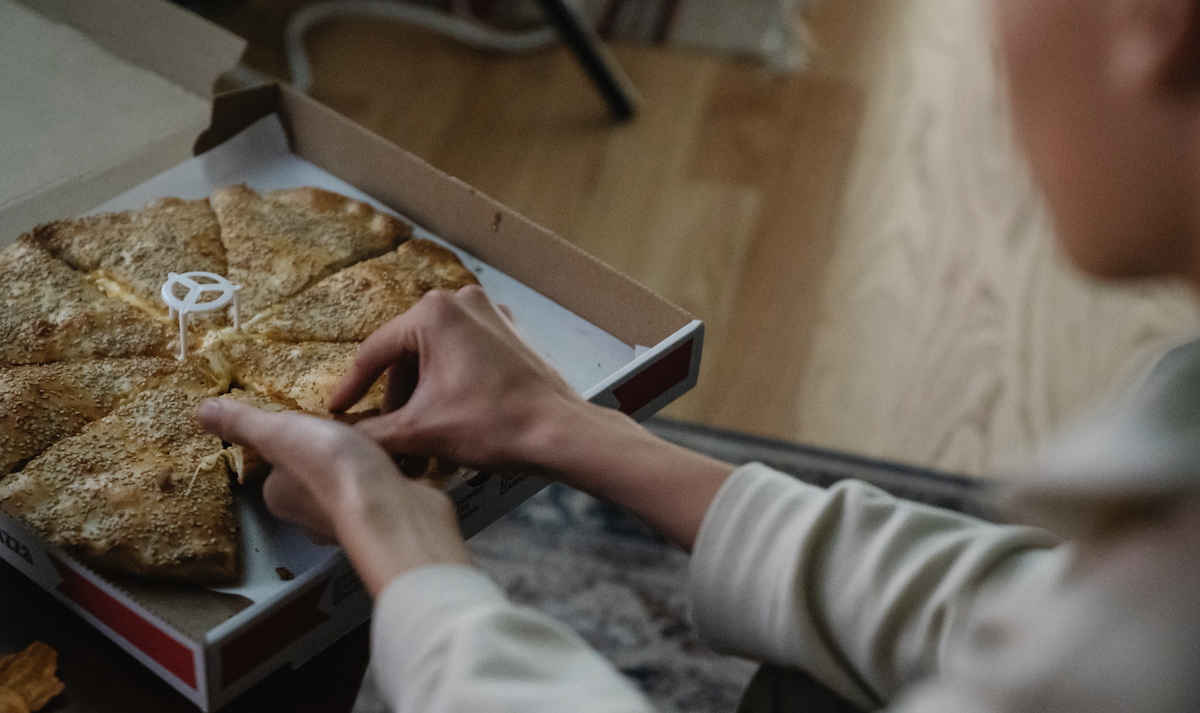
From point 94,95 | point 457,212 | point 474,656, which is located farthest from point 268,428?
point 94,95

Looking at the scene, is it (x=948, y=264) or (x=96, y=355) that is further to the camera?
(x=948, y=264)

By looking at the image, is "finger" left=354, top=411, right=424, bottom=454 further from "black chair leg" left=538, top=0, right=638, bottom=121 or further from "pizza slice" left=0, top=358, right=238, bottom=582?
"black chair leg" left=538, top=0, right=638, bottom=121

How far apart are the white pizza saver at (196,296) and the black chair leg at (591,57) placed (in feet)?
4.48

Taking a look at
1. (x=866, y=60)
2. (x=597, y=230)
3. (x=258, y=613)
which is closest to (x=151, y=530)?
(x=258, y=613)

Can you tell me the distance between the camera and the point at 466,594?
0.71 metres

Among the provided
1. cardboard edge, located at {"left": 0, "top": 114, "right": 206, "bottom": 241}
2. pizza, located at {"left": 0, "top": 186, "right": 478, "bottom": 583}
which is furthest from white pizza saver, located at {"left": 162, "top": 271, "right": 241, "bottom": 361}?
cardboard edge, located at {"left": 0, "top": 114, "right": 206, "bottom": 241}

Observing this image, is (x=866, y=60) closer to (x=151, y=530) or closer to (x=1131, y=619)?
(x=151, y=530)

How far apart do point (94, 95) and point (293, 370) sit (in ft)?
1.46

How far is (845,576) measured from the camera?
80 centimetres

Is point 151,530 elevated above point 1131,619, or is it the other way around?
point 1131,619

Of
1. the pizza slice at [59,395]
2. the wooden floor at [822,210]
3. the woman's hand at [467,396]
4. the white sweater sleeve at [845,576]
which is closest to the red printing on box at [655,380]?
the woman's hand at [467,396]

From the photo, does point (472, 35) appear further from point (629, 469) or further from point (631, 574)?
point (629, 469)

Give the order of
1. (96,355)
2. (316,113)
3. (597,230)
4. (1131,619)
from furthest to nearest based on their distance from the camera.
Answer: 1. (597,230)
2. (316,113)
3. (96,355)
4. (1131,619)

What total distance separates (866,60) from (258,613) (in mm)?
2313
